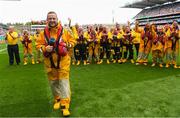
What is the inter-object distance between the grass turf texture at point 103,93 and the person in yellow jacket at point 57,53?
0.47m

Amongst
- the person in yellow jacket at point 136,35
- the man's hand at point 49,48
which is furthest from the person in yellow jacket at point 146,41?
the man's hand at point 49,48

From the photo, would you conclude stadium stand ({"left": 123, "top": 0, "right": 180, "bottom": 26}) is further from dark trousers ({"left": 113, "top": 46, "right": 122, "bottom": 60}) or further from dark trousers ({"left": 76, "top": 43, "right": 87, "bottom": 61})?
dark trousers ({"left": 76, "top": 43, "right": 87, "bottom": 61})

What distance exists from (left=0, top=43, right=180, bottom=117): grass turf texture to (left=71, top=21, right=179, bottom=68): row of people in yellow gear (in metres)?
1.05

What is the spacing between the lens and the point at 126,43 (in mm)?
13492

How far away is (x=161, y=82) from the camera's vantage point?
348 inches

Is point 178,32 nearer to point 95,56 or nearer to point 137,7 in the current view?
point 95,56

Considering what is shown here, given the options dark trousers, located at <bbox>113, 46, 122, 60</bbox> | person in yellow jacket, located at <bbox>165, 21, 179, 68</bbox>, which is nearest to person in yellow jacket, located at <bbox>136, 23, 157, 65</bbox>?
person in yellow jacket, located at <bbox>165, 21, 179, 68</bbox>

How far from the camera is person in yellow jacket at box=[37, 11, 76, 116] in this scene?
5852mm

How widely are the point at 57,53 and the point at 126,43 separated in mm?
7979

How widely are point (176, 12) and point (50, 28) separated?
185 ft

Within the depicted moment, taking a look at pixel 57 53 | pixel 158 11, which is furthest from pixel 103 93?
pixel 158 11

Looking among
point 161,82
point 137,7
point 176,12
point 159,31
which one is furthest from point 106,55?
point 137,7

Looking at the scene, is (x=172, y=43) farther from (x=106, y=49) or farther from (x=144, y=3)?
(x=144, y=3)

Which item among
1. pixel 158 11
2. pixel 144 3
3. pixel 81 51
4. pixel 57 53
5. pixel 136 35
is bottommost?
pixel 81 51
